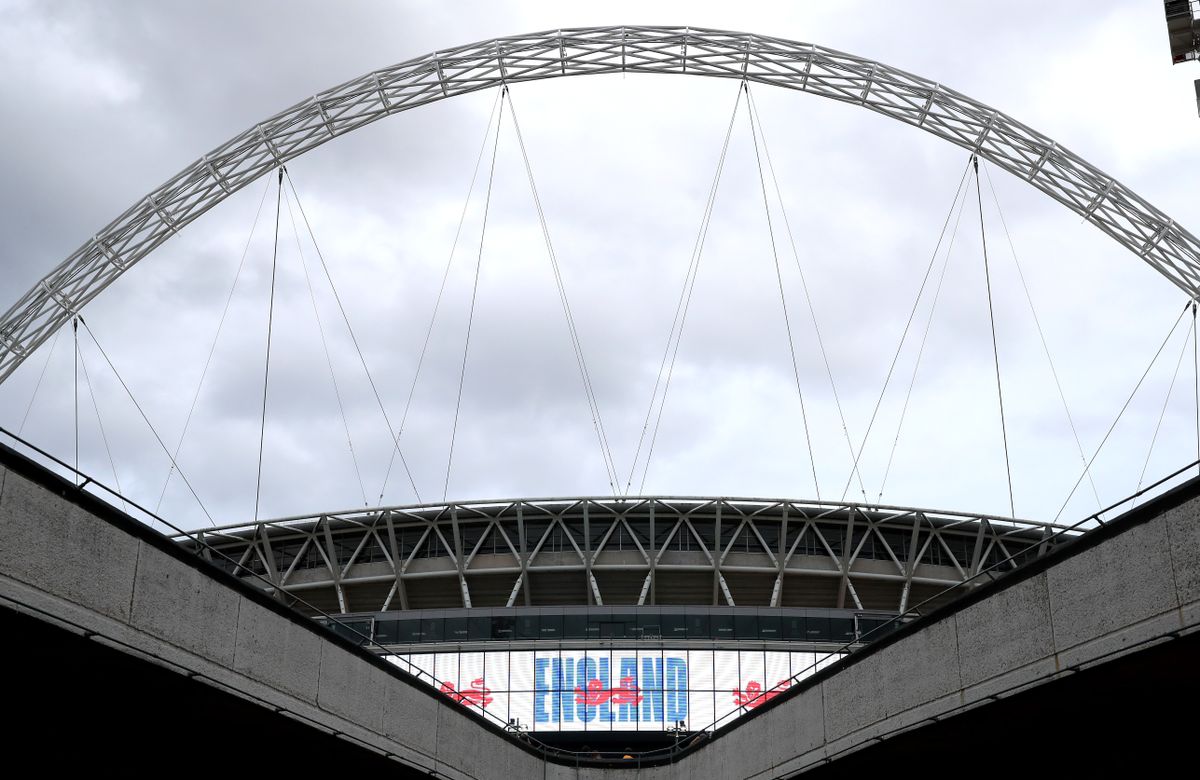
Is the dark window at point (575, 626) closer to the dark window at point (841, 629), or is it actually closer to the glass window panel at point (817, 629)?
the glass window panel at point (817, 629)

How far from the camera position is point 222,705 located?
57.5ft

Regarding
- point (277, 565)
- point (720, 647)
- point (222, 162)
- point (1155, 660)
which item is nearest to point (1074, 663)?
point (1155, 660)

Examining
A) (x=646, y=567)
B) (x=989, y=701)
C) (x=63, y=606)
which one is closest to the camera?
(x=63, y=606)

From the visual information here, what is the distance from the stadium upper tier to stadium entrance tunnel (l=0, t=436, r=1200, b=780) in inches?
1935

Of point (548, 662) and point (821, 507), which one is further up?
point (821, 507)

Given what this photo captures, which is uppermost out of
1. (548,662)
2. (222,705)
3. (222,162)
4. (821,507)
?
(222,162)

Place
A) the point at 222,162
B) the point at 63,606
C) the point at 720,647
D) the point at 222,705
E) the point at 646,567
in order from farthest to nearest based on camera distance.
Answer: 1. the point at 646,567
2. the point at 720,647
3. the point at 222,162
4. the point at 222,705
5. the point at 63,606

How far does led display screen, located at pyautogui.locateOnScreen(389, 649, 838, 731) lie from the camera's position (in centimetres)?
5300

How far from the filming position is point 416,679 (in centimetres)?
2231

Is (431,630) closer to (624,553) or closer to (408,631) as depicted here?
(408,631)

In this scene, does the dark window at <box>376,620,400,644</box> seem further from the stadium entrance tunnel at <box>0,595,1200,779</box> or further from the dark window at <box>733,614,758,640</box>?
→ the stadium entrance tunnel at <box>0,595,1200,779</box>

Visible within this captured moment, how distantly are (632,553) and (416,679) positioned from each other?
51.8 m

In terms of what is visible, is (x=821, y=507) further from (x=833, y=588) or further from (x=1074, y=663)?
(x=1074, y=663)

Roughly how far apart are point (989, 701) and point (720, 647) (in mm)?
38795
